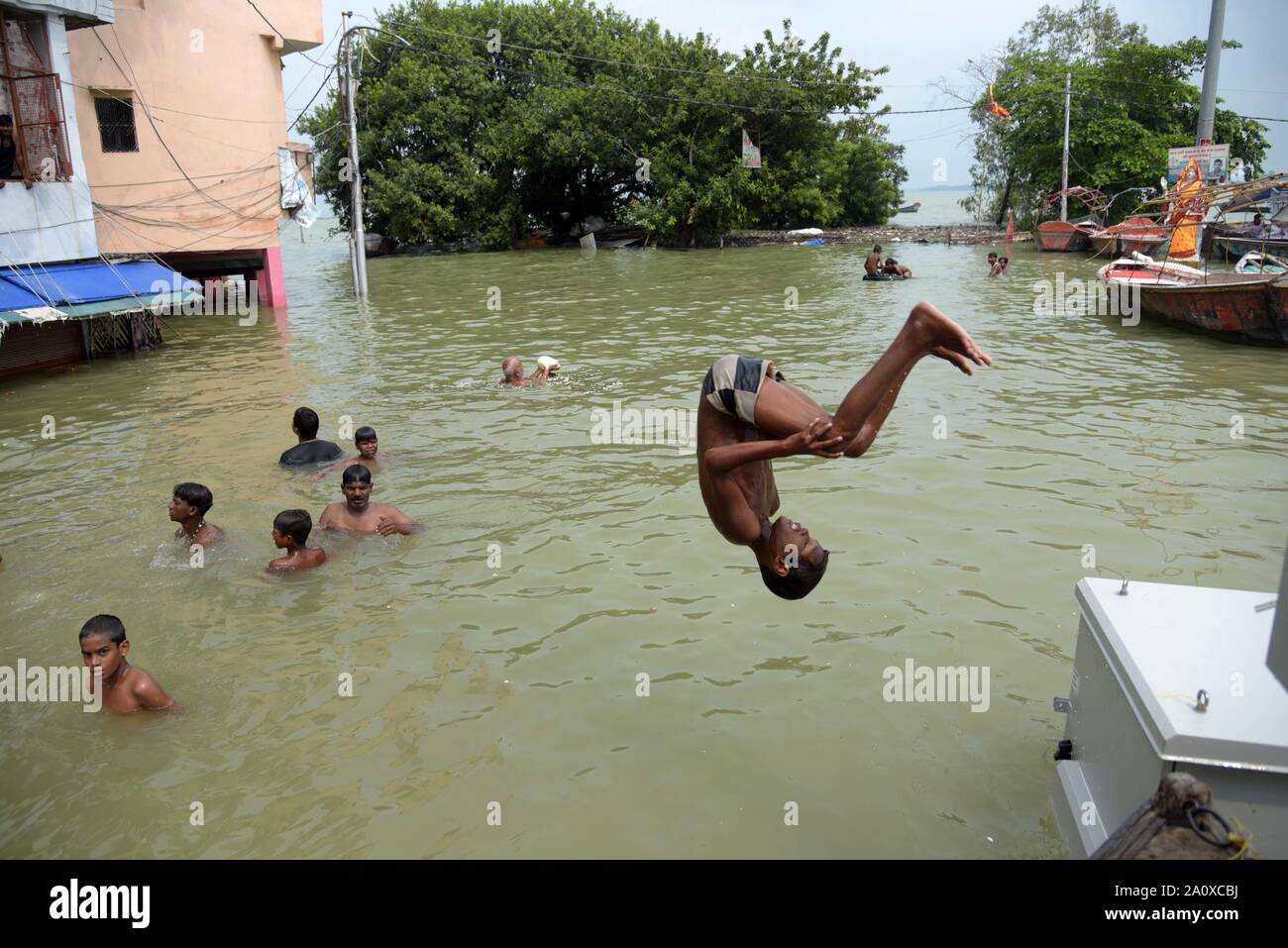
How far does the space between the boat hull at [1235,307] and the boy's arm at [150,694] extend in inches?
697

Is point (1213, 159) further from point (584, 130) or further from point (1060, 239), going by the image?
point (584, 130)

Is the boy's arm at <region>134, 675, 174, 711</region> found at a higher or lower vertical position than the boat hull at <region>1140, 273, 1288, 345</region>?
lower

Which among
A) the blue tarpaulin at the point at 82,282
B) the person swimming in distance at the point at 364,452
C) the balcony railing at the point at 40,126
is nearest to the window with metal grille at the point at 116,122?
the blue tarpaulin at the point at 82,282

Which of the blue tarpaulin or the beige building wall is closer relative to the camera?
the blue tarpaulin

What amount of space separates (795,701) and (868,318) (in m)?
16.0

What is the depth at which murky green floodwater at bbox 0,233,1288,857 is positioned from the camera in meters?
5.49

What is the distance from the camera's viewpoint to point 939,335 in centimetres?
352

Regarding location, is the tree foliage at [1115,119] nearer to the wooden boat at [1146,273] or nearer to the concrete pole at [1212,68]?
the concrete pole at [1212,68]

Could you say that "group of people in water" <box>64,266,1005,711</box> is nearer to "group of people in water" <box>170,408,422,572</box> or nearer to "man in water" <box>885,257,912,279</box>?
"group of people in water" <box>170,408,422,572</box>

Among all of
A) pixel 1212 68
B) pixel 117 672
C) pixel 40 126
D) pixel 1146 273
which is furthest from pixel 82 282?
pixel 1212 68

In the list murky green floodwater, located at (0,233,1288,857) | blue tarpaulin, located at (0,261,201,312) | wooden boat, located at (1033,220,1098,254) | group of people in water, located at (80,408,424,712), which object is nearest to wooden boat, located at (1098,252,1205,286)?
murky green floodwater, located at (0,233,1288,857)

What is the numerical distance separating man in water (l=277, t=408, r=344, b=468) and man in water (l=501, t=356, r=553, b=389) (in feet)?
13.3

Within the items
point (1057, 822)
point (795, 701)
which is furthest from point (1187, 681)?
point (795, 701)

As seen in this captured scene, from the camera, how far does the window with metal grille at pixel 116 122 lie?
21266mm
